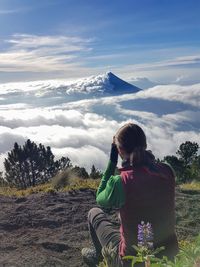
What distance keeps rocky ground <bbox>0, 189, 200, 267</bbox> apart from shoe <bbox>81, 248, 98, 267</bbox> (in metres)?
0.27

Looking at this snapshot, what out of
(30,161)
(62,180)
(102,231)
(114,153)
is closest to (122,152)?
(114,153)

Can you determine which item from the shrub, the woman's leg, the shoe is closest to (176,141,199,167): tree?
the shrub

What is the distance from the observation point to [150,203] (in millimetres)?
4180

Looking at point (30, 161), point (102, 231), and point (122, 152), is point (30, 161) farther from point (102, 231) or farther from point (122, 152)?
point (122, 152)

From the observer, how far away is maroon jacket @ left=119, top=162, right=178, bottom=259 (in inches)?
162

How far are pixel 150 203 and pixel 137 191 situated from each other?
0.16 metres

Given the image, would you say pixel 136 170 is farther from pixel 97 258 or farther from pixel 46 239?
pixel 46 239

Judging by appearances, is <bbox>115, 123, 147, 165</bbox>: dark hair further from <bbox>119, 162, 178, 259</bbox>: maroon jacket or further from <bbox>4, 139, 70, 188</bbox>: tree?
<bbox>4, 139, 70, 188</bbox>: tree

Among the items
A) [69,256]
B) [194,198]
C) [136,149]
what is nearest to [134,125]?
[136,149]

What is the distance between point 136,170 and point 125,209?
358 millimetres

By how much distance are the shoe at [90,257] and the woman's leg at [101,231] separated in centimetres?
5

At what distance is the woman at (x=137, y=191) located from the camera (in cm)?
405

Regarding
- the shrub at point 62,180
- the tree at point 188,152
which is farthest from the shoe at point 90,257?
the tree at point 188,152

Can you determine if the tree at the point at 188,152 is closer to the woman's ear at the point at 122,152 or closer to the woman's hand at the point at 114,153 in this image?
the woman's hand at the point at 114,153
